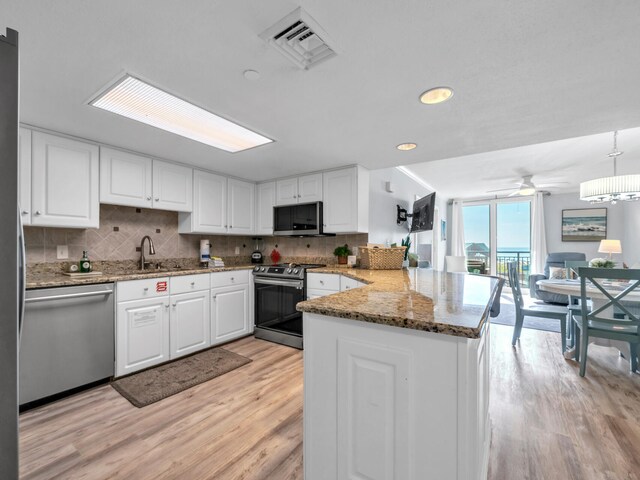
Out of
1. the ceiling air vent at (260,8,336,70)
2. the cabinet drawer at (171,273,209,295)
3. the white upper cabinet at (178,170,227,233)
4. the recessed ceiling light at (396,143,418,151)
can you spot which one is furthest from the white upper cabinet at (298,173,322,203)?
the ceiling air vent at (260,8,336,70)

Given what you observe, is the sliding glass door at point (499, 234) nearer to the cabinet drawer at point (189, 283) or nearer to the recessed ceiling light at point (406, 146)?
the recessed ceiling light at point (406, 146)

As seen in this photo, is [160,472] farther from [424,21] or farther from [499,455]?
[424,21]

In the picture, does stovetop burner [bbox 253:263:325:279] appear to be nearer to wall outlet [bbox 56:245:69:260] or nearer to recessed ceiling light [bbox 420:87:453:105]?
wall outlet [bbox 56:245:69:260]

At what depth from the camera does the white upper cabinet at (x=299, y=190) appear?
361cm

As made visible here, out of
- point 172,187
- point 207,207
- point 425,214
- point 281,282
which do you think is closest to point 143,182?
point 172,187

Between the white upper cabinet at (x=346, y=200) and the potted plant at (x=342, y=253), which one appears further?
the potted plant at (x=342, y=253)

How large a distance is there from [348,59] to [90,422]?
2732 mm

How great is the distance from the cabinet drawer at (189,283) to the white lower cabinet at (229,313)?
0.15m

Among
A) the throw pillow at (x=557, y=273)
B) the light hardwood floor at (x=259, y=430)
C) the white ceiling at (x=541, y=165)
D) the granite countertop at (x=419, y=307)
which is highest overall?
the white ceiling at (x=541, y=165)

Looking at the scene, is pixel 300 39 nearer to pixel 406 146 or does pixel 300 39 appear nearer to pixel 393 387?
pixel 393 387

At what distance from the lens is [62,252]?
261 centimetres

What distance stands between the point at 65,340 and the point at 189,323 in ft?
3.25

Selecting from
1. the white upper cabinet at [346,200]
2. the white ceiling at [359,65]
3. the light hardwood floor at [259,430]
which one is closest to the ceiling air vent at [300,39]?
the white ceiling at [359,65]

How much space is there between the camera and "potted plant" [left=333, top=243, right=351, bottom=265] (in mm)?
3641
